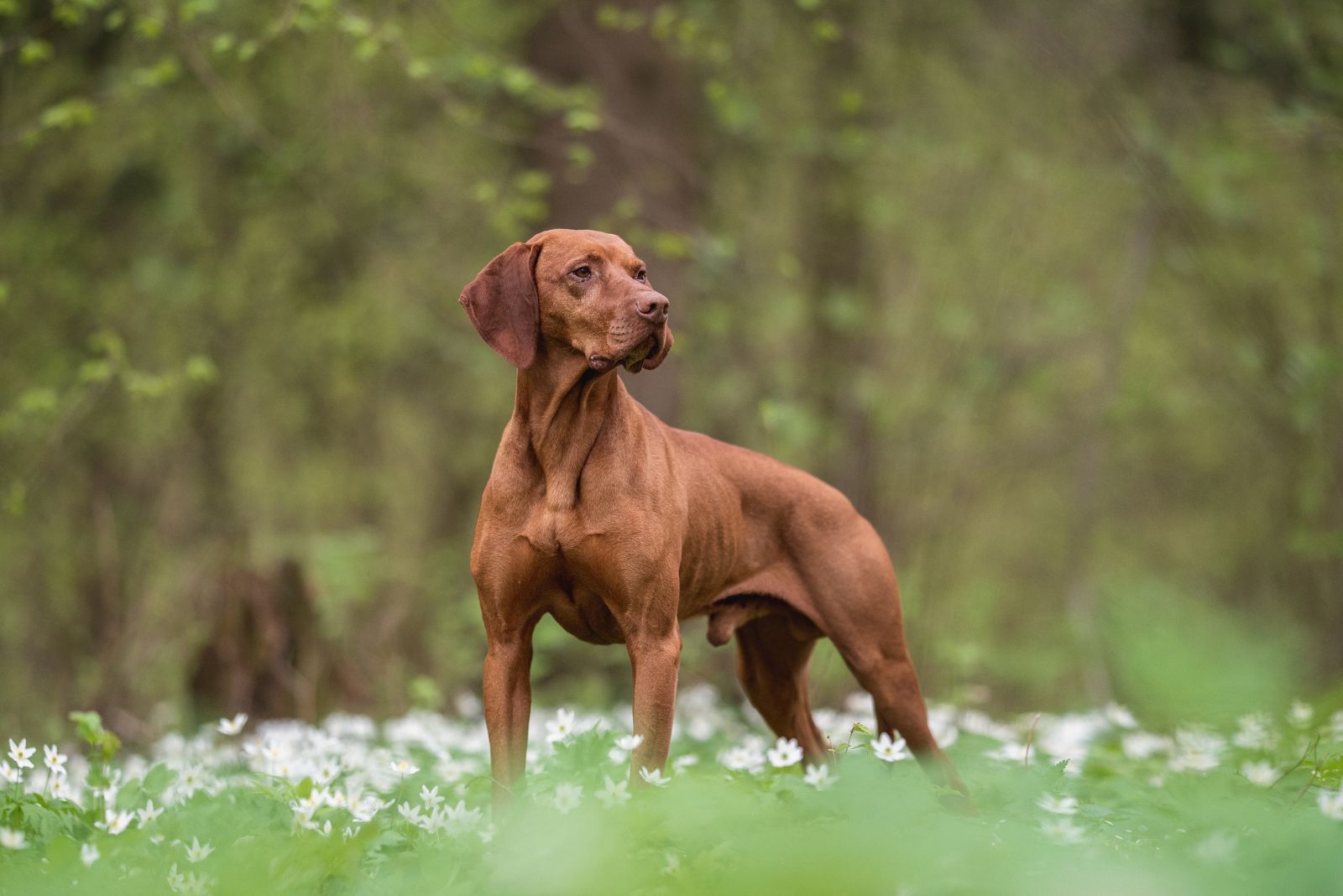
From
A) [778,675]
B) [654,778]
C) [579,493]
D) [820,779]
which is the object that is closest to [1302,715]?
[778,675]

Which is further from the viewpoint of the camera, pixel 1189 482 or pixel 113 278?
pixel 1189 482

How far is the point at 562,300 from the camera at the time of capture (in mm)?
3971

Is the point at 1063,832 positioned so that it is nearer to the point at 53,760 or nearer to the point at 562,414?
the point at 562,414

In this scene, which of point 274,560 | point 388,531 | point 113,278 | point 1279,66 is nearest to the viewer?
point 274,560

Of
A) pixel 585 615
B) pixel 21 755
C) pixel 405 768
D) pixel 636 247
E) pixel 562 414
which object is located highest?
pixel 636 247

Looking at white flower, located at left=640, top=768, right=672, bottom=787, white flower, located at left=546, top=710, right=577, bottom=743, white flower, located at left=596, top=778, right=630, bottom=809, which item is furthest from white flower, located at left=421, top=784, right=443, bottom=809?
white flower, located at left=640, top=768, right=672, bottom=787

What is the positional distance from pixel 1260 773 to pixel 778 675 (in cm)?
179

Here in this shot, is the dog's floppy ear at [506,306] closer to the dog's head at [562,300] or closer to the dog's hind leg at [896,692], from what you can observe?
the dog's head at [562,300]

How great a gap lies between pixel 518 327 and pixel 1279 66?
7182 mm

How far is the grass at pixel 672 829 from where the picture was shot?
112 inches

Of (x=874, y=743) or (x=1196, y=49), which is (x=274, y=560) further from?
(x=1196, y=49)

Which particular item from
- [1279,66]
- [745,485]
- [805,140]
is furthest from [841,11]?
[745,485]

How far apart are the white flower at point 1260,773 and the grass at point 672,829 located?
0.02 meters

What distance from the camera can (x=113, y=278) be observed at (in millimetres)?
10148
